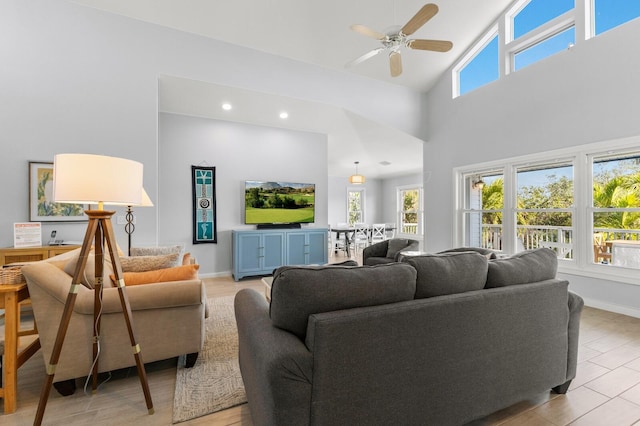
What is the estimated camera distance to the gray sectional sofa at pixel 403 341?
3.62ft

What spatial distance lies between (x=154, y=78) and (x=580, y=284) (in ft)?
20.5

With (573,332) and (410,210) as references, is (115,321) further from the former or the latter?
(410,210)

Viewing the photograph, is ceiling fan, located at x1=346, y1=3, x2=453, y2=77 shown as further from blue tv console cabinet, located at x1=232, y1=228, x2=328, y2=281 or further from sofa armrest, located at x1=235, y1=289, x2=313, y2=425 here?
blue tv console cabinet, located at x1=232, y1=228, x2=328, y2=281

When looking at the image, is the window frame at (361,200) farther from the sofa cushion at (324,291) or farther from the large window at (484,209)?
the sofa cushion at (324,291)

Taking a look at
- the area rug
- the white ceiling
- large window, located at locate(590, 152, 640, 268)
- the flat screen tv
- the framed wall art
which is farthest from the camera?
the flat screen tv

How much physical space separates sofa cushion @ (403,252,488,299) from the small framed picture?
414 centimetres

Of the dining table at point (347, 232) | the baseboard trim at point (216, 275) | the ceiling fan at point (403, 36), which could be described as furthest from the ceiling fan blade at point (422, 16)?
the dining table at point (347, 232)

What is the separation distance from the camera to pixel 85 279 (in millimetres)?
1921

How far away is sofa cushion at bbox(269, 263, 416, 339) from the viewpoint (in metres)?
1.19

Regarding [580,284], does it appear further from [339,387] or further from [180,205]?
[180,205]

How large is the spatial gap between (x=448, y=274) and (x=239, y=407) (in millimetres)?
1459

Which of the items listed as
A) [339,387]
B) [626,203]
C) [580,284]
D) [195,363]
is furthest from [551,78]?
[195,363]

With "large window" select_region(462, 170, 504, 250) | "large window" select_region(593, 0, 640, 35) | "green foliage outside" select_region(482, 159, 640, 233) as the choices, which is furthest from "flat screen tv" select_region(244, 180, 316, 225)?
"large window" select_region(593, 0, 640, 35)

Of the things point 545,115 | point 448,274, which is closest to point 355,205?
point 545,115
